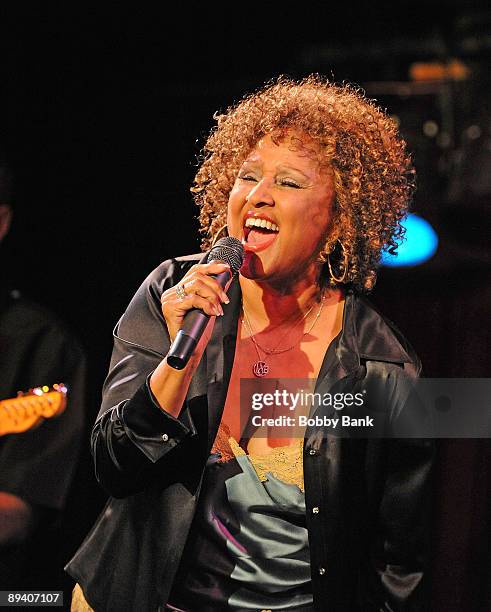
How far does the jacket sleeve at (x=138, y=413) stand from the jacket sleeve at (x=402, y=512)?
49 cm

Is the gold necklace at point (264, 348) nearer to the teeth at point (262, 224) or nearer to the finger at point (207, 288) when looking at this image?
the teeth at point (262, 224)

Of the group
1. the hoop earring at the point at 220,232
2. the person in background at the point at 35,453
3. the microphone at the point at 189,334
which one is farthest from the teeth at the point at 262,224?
the person in background at the point at 35,453

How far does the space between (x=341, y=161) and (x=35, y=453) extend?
3.42ft

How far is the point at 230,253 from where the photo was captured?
1.74m

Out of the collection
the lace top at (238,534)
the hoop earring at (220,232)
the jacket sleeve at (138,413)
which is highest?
the hoop earring at (220,232)

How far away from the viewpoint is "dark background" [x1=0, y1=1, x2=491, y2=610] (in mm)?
2477

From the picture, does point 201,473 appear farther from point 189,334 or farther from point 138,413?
point 189,334

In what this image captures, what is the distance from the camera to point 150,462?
183 cm

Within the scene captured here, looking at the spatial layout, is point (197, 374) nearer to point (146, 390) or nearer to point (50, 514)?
point (146, 390)

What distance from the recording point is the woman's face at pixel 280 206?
1.99 m

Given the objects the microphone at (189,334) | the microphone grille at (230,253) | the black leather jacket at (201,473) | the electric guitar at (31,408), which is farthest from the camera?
the electric guitar at (31,408)

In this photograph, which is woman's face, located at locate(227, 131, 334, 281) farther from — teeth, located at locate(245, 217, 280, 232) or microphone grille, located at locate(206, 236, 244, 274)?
microphone grille, located at locate(206, 236, 244, 274)

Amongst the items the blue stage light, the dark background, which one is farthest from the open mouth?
the blue stage light

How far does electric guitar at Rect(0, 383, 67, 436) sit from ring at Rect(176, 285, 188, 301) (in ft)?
2.51
